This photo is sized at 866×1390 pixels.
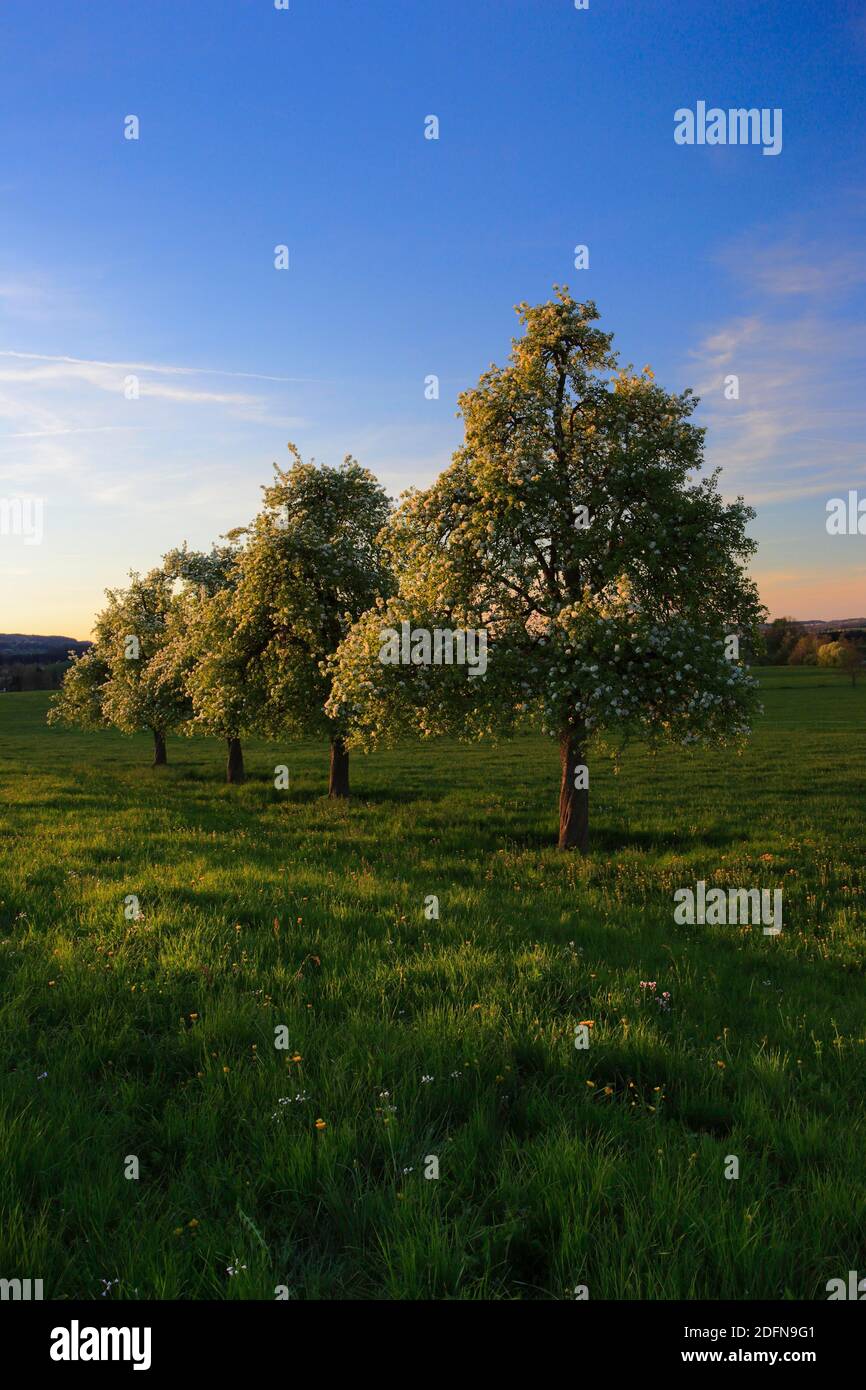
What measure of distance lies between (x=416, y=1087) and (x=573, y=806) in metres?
13.7

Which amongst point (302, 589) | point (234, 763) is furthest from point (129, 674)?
point (302, 589)

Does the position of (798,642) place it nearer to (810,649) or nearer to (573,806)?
(810,649)

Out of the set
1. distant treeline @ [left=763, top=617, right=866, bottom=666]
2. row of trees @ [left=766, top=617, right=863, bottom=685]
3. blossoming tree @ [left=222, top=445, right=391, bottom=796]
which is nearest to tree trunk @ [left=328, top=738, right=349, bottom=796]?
blossoming tree @ [left=222, top=445, right=391, bottom=796]

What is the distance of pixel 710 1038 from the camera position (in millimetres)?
7000

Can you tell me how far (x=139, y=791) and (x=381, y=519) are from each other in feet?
49.4

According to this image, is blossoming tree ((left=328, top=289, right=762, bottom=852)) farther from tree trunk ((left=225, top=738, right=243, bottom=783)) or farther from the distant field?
tree trunk ((left=225, top=738, right=243, bottom=783))

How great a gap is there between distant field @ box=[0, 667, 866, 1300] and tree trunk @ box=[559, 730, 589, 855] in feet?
13.5

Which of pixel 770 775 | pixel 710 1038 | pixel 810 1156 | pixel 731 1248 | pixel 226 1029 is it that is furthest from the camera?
pixel 770 775

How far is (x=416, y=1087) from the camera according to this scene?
18.2 feet

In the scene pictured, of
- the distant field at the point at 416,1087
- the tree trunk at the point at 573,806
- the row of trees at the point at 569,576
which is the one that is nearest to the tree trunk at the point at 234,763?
the row of trees at the point at 569,576

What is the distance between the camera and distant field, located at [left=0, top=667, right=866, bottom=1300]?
160 inches

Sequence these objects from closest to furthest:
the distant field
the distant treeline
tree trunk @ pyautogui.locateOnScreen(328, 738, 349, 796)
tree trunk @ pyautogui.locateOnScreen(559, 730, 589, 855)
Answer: the distant field, tree trunk @ pyautogui.locateOnScreen(559, 730, 589, 855), tree trunk @ pyautogui.locateOnScreen(328, 738, 349, 796), the distant treeline
